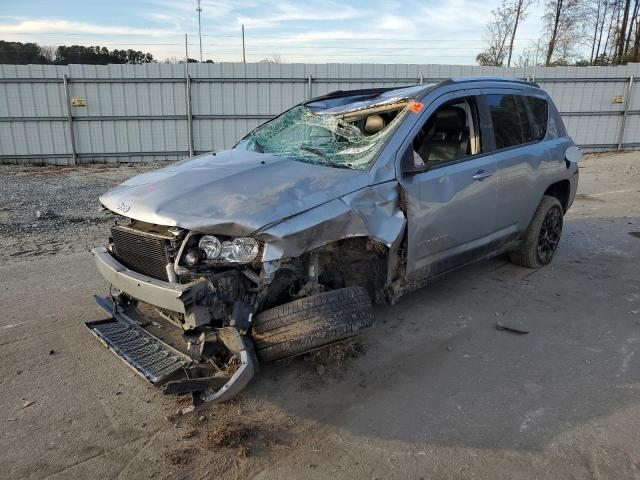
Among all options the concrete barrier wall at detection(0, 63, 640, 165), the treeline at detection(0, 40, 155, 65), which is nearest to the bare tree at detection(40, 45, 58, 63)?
the treeline at detection(0, 40, 155, 65)

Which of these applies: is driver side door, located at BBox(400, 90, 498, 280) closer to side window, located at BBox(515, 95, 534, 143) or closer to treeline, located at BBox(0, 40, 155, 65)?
side window, located at BBox(515, 95, 534, 143)

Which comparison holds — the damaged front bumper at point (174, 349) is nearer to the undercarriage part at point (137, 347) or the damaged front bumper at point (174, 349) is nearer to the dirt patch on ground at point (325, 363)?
the undercarriage part at point (137, 347)

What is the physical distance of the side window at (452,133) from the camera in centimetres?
423

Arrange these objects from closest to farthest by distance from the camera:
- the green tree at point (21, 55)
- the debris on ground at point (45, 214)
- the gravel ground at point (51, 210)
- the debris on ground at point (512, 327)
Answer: the debris on ground at point (512, 327) < the gravel ground at point (51, 210) < the debris on ground at point (45, 214) < the green tree at point (21, 55)

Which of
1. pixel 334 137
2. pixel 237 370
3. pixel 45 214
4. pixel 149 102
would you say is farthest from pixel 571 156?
pixel 149 102

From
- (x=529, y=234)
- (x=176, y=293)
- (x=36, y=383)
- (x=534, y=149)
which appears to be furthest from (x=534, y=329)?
(x=36, y=383)

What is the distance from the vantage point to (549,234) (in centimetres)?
561

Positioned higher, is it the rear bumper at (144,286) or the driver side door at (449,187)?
the driver side door at (449,187)

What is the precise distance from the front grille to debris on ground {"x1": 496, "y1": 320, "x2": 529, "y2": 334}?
8.88 feet

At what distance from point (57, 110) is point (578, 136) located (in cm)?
1646

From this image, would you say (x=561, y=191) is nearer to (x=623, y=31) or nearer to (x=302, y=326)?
(x=302, y=326)

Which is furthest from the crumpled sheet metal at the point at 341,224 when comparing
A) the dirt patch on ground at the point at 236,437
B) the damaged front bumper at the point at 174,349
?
the dirt patch on ground at the point at 236,437

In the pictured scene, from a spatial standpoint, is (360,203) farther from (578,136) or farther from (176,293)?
(578,136)

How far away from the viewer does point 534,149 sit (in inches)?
198
